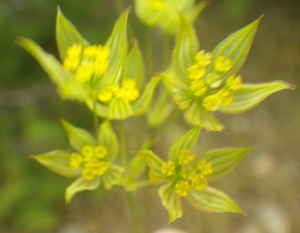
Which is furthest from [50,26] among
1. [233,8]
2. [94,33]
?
Answer: [233,8]

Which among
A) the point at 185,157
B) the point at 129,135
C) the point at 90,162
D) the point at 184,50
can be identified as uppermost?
the point at 184,50

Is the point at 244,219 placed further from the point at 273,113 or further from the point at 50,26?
the point at 50,26

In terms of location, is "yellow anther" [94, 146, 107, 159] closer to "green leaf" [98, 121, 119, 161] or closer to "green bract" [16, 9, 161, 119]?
"green leaf" [98, 121, 119, 161]

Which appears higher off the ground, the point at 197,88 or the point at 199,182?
the point at 197,88

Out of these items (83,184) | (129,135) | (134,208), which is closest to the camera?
(83,184)

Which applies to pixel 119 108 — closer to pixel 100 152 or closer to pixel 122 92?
pixel 122 92

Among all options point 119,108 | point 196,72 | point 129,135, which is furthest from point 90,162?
point 129,135

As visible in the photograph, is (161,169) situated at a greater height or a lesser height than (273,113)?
greater
